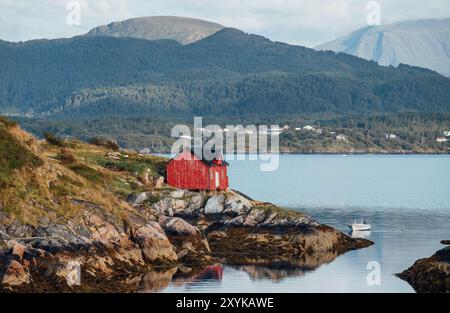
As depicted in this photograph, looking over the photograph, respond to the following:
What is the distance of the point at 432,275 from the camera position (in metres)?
54.2

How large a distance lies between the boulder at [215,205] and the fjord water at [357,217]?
937 cm

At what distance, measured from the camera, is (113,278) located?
5422 centimetres

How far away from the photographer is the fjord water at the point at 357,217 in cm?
5662

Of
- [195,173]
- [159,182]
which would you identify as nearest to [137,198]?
[159,182]

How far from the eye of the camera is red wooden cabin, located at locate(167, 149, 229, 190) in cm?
8081

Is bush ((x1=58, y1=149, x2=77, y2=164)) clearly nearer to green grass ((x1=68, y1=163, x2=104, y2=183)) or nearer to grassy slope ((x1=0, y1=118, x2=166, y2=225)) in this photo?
grassy slope ((x1=0, y1=118, x2=166, y2=225))

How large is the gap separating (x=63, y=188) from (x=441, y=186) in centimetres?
11065

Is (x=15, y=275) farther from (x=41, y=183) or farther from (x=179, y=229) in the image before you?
(x=179, y=229)

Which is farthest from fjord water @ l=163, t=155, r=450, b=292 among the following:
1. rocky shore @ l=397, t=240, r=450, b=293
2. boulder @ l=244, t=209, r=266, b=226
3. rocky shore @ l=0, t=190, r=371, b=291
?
boulder @ l=244, t=209, r=266, b=226

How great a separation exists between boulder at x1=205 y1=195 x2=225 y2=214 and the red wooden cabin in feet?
18.8
